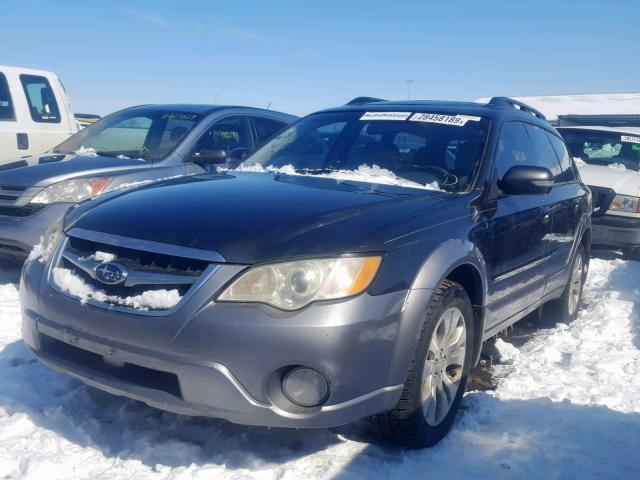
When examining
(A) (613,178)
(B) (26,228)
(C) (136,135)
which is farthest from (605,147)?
(B) (26,228)

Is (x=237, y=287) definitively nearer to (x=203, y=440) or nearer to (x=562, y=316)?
(x=203, y=440)

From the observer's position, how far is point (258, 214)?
280 cm

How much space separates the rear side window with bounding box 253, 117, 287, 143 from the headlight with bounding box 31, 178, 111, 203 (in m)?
1.98

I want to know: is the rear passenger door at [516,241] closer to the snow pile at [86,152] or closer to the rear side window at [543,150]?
the rear side window at [543,150]

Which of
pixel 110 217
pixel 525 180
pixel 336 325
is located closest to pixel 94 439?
pixel 110 217

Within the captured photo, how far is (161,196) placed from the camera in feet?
10.3

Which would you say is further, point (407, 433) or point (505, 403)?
point (505, 403)

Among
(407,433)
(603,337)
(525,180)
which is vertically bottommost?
(603,337)

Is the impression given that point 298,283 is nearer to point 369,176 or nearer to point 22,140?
point 369,176

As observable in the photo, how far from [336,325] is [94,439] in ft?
4.26

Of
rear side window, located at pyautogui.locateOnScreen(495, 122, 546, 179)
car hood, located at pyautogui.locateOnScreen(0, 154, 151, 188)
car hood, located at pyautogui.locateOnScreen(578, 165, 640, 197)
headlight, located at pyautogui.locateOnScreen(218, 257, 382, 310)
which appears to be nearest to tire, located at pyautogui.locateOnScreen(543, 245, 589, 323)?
rear side window, located at pyautogui.locateOnScreen(495, 122, 546, 179)

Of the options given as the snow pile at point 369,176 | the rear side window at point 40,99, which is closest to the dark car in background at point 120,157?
the snow pile at point 369,176

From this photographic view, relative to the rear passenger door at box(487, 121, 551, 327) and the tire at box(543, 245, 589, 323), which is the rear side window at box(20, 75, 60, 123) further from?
the tire at box(543, 245, 589, 323)

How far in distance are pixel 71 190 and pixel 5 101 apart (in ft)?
11.1
